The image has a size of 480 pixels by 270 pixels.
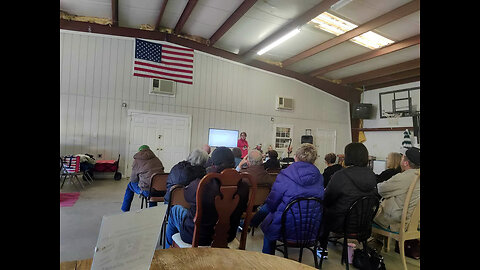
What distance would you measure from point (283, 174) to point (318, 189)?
32 cm

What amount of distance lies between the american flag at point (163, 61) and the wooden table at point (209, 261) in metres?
6.45

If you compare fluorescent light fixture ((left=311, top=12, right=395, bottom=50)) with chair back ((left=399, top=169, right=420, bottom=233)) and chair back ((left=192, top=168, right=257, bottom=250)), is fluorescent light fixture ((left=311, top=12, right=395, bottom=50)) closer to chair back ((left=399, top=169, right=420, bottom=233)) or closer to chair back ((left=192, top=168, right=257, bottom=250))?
chair back ((left=399, top=169, right=420, bottom=233))

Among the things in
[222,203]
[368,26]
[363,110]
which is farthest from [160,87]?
[363,110]

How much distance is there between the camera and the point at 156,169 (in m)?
3.31

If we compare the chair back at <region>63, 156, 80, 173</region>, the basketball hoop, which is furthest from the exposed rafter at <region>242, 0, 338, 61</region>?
the basketball hoop

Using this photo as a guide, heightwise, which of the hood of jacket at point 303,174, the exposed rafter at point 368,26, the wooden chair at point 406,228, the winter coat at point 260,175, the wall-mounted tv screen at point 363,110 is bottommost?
the wooden chair at point 406,228

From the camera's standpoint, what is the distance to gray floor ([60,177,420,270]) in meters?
2.46

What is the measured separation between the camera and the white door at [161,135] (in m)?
6.90

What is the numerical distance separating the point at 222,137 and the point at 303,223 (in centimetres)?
606

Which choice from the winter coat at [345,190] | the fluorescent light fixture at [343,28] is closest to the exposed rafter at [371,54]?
the fluorescent light fixture at [343,28]

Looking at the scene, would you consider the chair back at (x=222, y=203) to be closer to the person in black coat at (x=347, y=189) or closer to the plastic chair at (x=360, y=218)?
the person in black coat at (x=347, y=189)

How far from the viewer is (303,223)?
2.07 meters

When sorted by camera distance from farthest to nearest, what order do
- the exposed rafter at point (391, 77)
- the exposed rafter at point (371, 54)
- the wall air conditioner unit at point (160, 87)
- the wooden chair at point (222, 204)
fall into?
the exposed rafter at point (391, 77) < the wall air conditioner unit at point (160, 87) < the exposed rafter at point (371, 54) < the wooden chair at point (222, 204)
